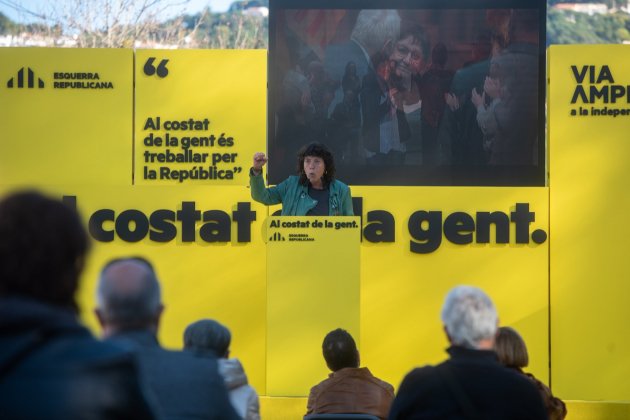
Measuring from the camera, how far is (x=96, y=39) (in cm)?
2667

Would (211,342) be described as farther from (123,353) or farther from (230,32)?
(230,32)

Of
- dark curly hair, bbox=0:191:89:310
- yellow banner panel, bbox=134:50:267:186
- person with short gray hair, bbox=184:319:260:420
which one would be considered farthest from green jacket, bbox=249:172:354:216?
dark curly hair, bbox=0:191:89:310

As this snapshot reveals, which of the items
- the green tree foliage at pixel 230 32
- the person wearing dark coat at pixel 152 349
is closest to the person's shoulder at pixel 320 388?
the person wearing dark coat at pixel 152 349

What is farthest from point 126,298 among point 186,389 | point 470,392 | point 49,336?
point 470,392

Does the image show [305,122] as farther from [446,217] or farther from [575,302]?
[575,302]

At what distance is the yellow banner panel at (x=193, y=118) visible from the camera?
8.94m

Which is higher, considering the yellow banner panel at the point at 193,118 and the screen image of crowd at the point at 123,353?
the yellow banner panel at the point at 193,118

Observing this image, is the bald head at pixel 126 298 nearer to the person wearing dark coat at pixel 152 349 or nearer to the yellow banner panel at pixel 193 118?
the person wearing dark coat at pixel 152 349

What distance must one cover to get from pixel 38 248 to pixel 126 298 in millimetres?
616

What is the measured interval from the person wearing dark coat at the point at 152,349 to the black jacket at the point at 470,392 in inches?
22.9

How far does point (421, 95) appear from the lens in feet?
29.0

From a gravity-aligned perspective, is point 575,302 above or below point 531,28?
below

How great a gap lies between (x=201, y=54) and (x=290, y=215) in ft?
6.95

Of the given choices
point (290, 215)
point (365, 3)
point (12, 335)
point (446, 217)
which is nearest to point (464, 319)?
point (12, 335)
